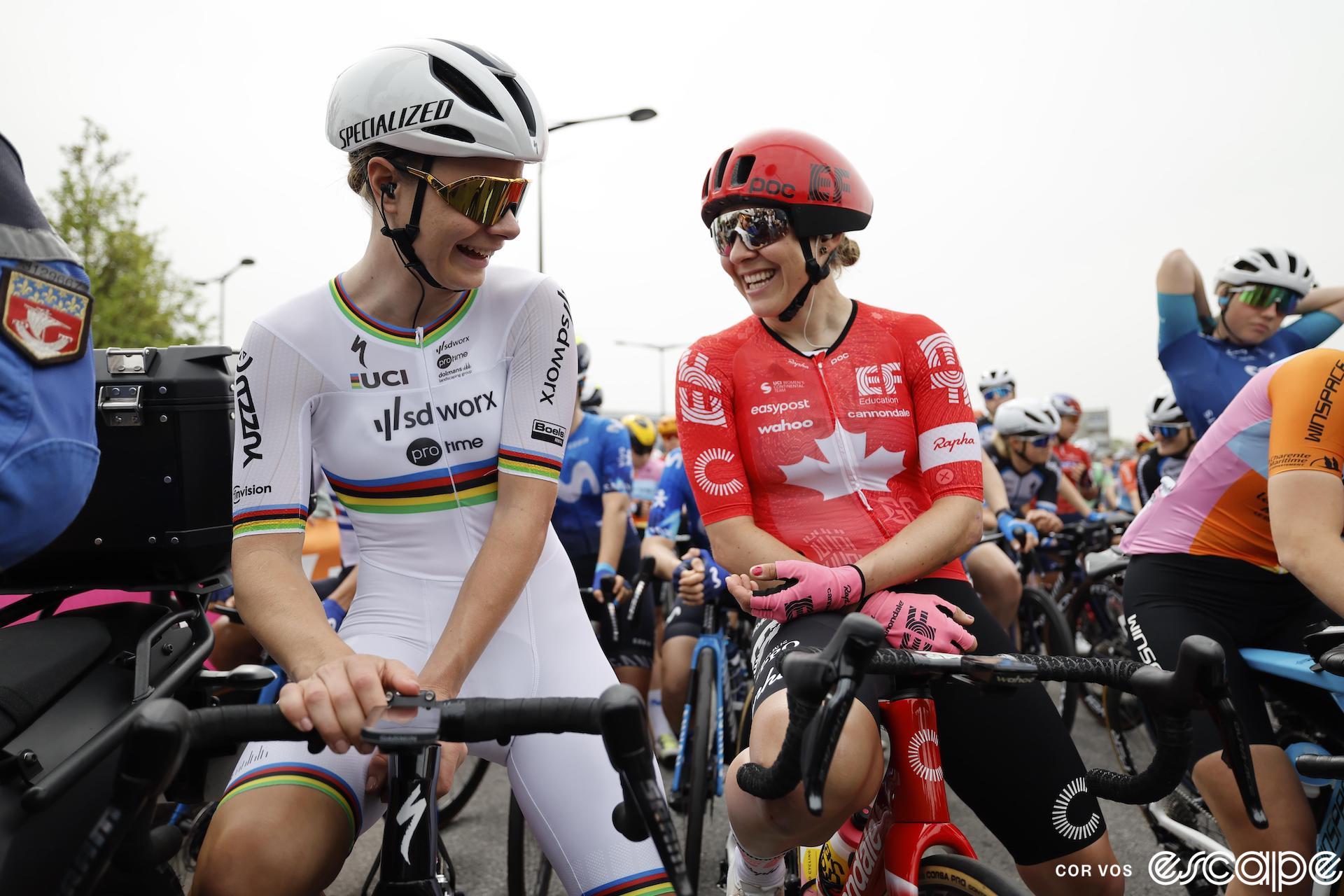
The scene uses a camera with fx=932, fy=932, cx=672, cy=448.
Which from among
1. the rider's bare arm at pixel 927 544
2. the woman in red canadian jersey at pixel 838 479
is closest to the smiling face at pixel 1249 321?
the woman in red canadian jersey at pixel 838 479

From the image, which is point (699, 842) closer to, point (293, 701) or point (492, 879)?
point (492, 879)

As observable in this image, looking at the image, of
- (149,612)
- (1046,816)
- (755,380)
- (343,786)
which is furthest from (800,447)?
(149,612)

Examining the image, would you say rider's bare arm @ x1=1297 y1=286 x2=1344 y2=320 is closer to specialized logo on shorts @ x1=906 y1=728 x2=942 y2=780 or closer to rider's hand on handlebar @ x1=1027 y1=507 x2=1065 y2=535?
rider's hand on handlebar @ x1=1027 y1=507 x2=1065 y2=535

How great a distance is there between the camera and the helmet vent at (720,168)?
295 cm

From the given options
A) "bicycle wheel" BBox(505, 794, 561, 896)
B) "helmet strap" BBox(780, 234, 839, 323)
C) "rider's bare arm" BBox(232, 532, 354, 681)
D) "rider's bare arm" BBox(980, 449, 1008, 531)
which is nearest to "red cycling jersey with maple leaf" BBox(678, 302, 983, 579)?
"helmet strap" BBox(780, 234, 839, 323)

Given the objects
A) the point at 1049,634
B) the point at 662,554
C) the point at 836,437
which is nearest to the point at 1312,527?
the point at 836,437

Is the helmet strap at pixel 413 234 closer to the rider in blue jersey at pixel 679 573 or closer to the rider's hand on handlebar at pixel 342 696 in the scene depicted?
the rider's hand on handlebar at pixel 342 696

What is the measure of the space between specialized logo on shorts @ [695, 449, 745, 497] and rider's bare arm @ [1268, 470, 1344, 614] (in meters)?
1.59

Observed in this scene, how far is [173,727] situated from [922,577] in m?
2.00

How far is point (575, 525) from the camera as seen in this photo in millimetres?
6203

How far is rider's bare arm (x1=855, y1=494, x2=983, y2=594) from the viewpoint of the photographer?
8.04 ft

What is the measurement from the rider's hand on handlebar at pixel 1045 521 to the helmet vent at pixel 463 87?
281 inches

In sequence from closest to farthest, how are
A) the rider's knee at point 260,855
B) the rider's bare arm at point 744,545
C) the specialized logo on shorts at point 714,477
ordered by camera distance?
the rider's knee at point 260,855, the rider's bare arm at point 744,545, the specialized logo on shorts at point 714,477

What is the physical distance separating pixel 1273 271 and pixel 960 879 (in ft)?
15.0
